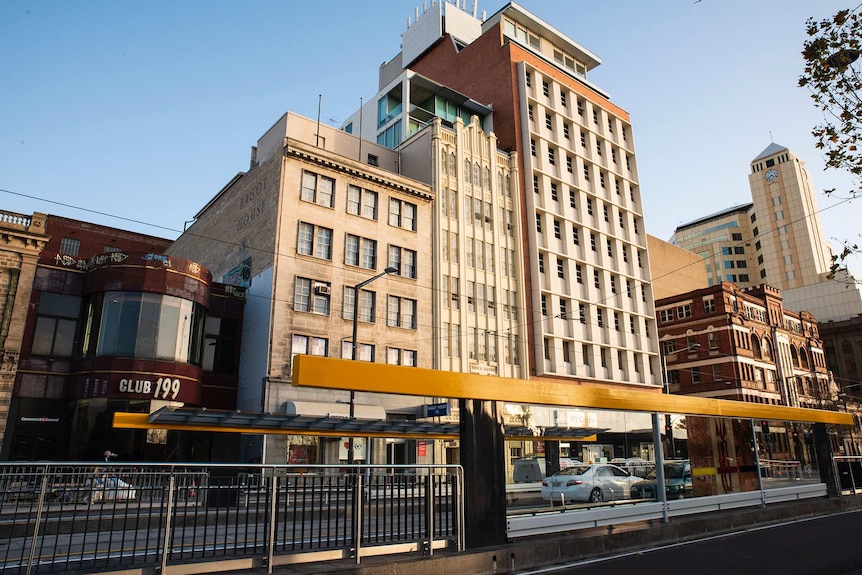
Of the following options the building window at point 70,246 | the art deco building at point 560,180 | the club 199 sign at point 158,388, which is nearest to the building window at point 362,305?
the club 199 sign at point 158,388

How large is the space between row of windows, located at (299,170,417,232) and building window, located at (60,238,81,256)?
27.4 meters

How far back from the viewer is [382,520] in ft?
31.9

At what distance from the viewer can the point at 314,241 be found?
108 feet

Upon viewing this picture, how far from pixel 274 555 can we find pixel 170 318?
2245 cm

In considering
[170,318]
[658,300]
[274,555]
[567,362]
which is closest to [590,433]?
[274,555]

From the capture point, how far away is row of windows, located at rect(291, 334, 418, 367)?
3108 cm

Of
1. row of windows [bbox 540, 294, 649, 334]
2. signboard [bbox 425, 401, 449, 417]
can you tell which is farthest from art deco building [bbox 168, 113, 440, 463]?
row of windows [bbox 540, 294, 649, 334]

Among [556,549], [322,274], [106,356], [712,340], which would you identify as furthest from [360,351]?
[712,340]

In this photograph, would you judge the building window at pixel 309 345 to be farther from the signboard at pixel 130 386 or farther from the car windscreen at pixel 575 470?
the car windscreen at pixel 575 470

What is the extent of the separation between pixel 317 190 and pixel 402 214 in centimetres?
586

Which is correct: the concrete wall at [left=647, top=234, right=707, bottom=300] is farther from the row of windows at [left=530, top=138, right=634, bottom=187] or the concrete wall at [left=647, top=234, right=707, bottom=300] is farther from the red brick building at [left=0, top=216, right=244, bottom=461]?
the red brick building at [left=0, top=216, right=244, bottom=461]

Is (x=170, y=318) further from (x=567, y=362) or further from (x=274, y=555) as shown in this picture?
(x=567, y=362)

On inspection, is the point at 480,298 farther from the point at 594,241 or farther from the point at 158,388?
the point at 158,388

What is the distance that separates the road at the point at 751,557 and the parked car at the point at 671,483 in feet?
4.04
